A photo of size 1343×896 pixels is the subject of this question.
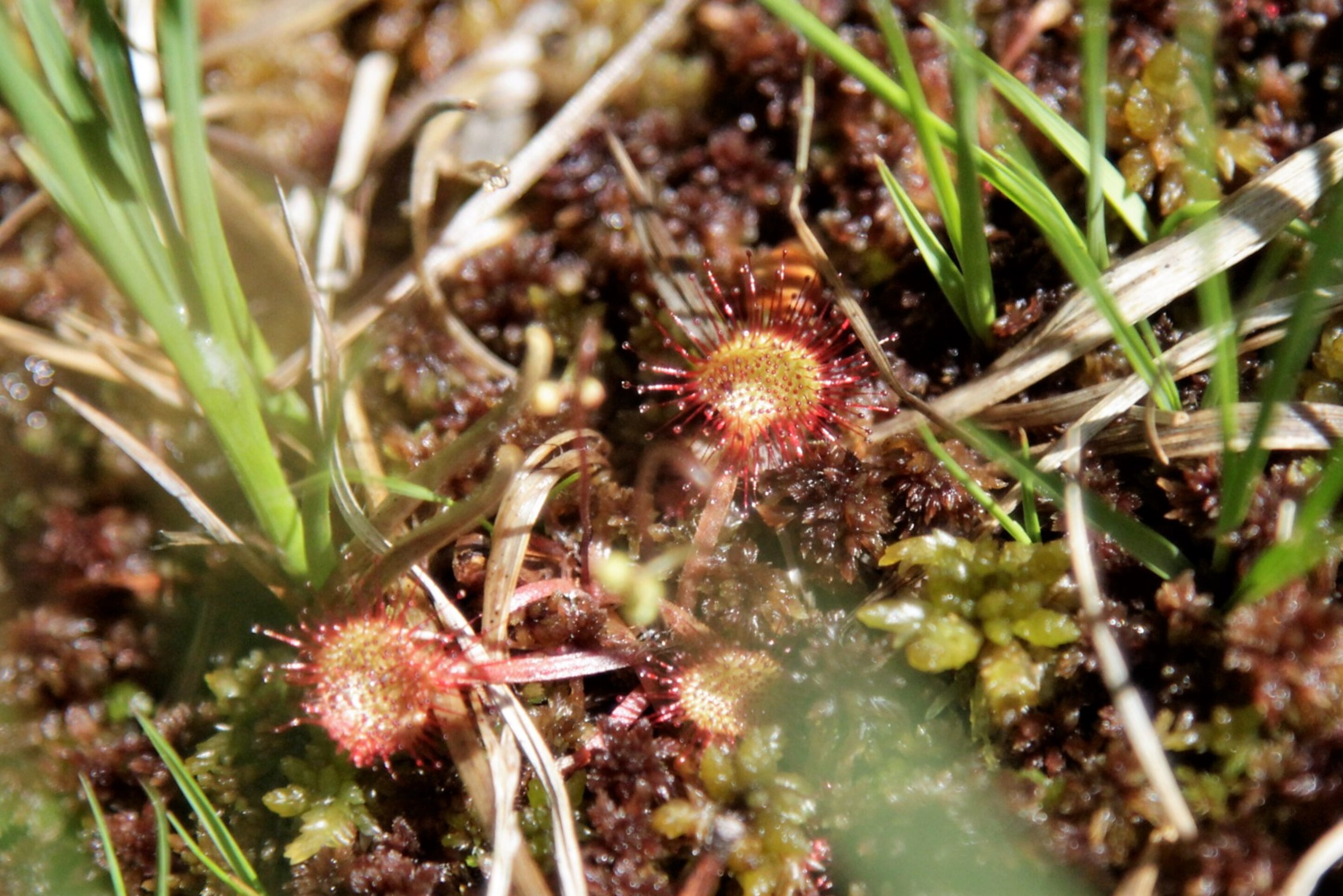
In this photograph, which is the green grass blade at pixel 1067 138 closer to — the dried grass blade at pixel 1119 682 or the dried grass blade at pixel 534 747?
the dried grass blade at pixel 1119 682

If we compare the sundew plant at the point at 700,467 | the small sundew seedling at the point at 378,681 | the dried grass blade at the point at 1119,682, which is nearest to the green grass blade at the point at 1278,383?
the sundew plant at the point at 700,467

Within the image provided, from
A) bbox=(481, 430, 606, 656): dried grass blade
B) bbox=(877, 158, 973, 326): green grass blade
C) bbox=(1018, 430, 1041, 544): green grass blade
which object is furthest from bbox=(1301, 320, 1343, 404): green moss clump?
bbox=(481, 430, 606, 656): dried grass blade

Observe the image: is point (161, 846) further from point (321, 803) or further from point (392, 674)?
point (392, 674)

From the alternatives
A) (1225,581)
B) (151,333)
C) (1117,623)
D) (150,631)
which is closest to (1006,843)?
(1117,623)

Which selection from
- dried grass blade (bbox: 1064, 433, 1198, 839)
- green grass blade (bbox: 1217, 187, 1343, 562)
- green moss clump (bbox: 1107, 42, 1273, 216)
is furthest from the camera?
green moss clump (bbox: 1107, 42, 1273, 216)

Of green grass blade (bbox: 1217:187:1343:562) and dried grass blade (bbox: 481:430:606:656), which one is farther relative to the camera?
dried grass blade (bbox: 481:430:606:656)

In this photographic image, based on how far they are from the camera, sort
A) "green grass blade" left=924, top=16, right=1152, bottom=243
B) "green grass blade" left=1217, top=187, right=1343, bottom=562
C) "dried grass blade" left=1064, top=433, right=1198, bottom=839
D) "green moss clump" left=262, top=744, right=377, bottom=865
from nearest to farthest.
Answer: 1. "green grass blade" left=1217, top=187, right=1343, bottom=562
2. "dried grass blade" left=1064, top=433, right=1198, bottom=839
3. "green grass blade" left=924, top=16, right=1152, bottom=243
4. "green moss clump" left=262, top=744, right=377, bottom=865

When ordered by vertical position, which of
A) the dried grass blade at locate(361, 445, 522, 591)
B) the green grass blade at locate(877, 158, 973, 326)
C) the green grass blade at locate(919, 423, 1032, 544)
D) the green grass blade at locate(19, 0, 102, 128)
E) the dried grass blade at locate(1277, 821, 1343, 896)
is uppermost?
the green grass blade at locate(19, 0, 102, 128)

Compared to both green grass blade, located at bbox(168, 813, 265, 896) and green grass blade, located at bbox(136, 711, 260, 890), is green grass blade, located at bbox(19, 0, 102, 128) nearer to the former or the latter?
green grass blade, located at bbox(136, 711, 260, 890)
